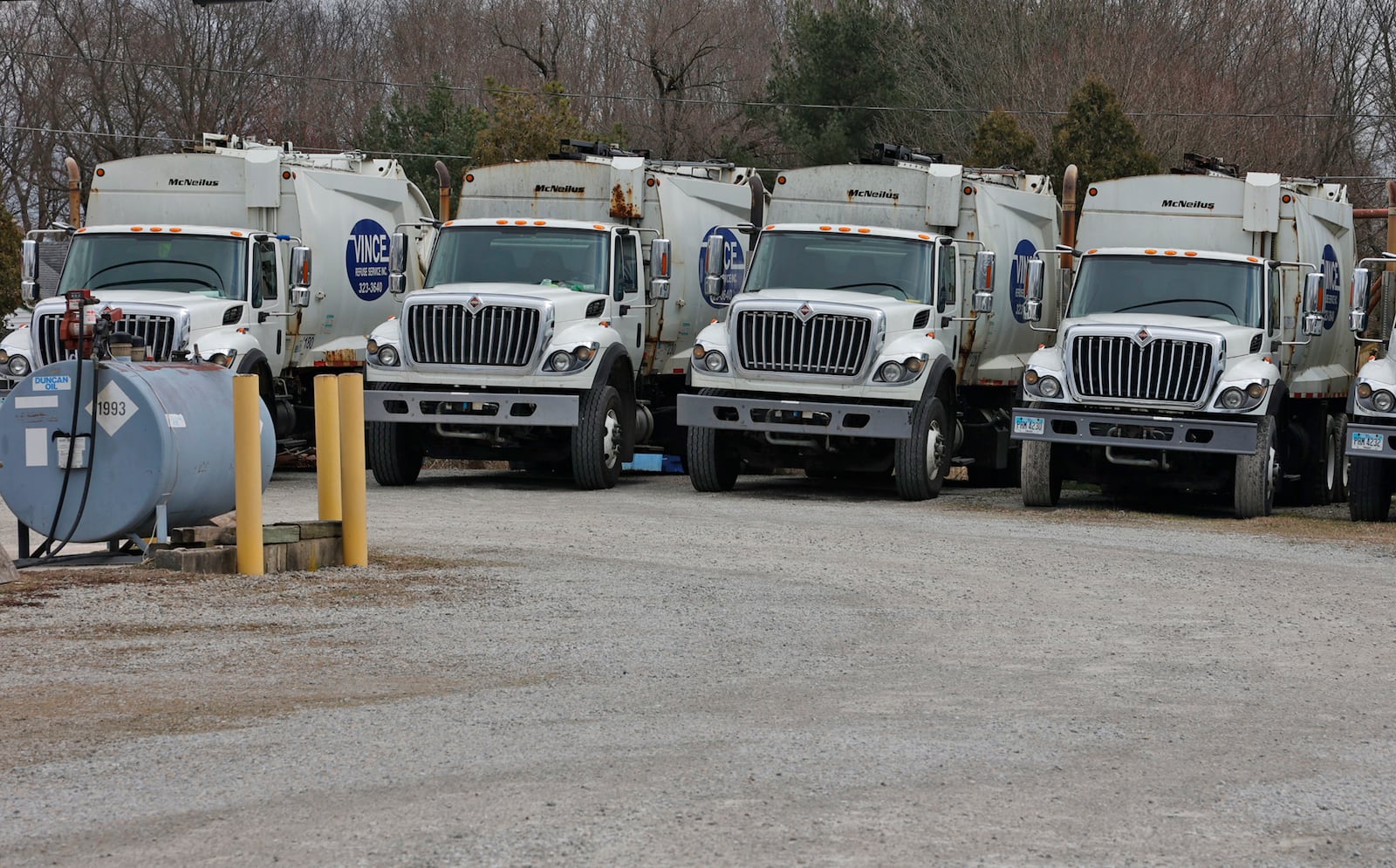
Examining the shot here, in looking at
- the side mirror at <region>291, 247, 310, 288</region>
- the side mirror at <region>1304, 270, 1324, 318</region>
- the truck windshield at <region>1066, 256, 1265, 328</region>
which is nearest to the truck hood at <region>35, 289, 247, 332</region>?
the side mirror at <region>291, 247, 310, 288</region>

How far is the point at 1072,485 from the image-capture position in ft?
78.2

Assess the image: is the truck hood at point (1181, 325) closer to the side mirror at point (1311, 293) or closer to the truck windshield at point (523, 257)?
the side mirror at point (1311, 293)

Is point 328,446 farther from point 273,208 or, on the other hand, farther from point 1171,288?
point 273,208

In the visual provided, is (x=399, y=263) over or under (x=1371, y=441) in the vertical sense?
over

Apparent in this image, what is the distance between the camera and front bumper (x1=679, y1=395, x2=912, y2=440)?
1858 centimetres

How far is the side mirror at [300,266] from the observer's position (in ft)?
68.6

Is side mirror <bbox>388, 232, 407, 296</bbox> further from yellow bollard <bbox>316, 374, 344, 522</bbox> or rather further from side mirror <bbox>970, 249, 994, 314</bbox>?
yellow bollard <bbox>316, 374, 344, 522</bbox>

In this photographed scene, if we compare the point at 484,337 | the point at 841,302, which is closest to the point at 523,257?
the point at 484,337

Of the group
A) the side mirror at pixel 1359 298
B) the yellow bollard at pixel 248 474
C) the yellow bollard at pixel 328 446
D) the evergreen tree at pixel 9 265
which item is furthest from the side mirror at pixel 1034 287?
the evergreen tree at pixel 9 265

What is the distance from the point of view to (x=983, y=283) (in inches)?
789

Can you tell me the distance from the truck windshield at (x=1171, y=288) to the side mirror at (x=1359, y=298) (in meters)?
0.88

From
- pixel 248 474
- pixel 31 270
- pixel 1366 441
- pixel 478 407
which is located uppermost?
pixel 31 270

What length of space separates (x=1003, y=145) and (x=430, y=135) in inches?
624

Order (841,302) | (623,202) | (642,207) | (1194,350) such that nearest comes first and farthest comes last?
(1194,350) → (841,302) → (623,202) → (642,207)
